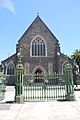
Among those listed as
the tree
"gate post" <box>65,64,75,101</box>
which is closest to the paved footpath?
"gate post" <box>65,64,75,101</box>

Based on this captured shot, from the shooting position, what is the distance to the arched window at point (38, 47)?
43156 millimetres

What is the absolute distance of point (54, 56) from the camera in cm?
4309

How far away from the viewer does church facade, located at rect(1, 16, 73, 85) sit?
4234 cm

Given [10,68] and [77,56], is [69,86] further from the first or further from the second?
[77,56]

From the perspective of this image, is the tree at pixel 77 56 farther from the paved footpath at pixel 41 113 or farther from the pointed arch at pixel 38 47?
the paved footpath at pixel 41 113

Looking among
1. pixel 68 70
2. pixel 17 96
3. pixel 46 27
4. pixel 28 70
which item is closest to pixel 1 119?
pixel 17 96

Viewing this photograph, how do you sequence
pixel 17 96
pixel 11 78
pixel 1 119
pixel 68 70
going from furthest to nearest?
pixel 11 78 → pixel 68 70 → pixel 17 96 → pixel 1 119

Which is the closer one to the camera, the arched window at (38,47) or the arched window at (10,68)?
the arched window at (10,68)

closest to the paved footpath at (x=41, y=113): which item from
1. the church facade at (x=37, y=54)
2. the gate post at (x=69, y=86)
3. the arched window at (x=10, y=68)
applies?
the gate post at (x=69, y=86)

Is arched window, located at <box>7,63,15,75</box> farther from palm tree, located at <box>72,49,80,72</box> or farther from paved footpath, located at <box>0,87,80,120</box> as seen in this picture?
paved footpath, located at <box>0,87,80,120</box>

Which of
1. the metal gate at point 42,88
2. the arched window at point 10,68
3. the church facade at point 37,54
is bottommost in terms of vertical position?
the metal gate at point 42,88

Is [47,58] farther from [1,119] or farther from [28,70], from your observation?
[1,119]

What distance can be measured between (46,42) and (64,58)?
4.72 metres

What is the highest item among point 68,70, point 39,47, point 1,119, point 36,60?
point 39,47
